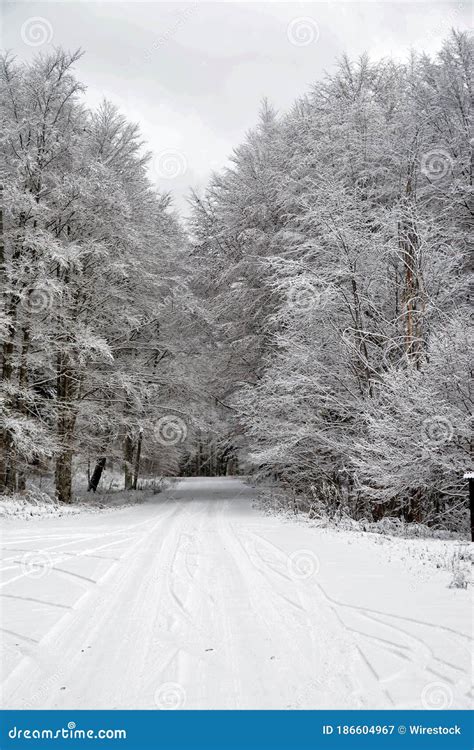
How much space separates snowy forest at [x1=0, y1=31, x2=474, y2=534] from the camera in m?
11.7

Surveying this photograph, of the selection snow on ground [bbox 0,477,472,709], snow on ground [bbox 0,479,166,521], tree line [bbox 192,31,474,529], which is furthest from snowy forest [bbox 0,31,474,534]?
snow on ground [bbox 0,477,472,709]

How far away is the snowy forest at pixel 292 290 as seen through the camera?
11672 millimetres

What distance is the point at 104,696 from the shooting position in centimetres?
293

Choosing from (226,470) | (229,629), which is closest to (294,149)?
(229,629)

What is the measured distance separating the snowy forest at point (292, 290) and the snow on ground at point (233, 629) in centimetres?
451

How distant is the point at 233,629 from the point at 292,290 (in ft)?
31.0

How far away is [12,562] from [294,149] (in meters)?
14.7

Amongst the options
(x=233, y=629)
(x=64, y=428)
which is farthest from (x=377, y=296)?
(x=233, y=629)

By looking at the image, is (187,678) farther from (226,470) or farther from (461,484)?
(226,470)

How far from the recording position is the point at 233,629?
3.98 m

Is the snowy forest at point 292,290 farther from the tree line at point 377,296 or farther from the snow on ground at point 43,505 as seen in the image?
the snow on ground at point 43,505

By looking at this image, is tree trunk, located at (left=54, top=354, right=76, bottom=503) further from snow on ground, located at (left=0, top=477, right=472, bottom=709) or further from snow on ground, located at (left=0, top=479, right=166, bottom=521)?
snow on ground, located at (left=0, top=477, right=472, bottom=709)

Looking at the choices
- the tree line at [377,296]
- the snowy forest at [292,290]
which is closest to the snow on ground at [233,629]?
the tree line at [377,296]

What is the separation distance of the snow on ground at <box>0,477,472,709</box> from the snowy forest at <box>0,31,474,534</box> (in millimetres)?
4510
